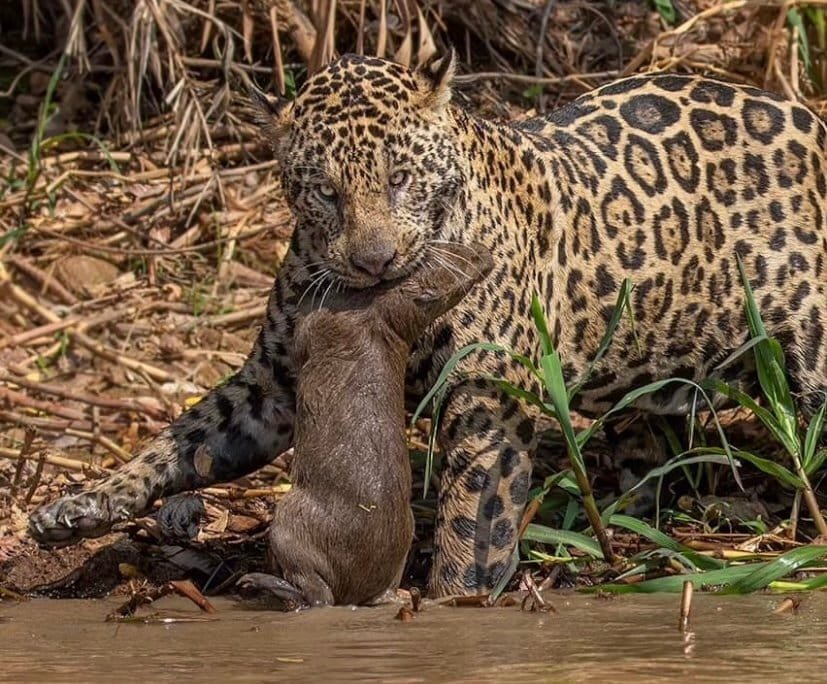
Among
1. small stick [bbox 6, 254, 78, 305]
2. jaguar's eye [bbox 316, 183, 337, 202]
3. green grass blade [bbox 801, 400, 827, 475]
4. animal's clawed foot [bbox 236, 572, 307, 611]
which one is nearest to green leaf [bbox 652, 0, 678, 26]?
small stick [bbox 6, 254, 78, 305]

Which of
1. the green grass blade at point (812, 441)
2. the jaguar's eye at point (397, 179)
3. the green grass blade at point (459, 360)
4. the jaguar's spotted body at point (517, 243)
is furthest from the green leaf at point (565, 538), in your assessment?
the jaguar's eye at point (397, 179)

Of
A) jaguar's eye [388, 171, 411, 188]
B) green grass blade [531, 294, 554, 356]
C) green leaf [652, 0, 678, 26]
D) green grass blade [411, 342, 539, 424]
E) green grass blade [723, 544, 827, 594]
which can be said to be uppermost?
green leaf [652, 0, 678, 26]

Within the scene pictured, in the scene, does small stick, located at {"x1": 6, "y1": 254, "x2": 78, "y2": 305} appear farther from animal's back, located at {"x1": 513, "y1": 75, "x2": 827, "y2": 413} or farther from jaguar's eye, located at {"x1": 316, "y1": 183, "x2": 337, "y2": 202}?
jaguar's eye, located at {"x1": 316, "y1": 183, "x2": 337, "y2": 202}

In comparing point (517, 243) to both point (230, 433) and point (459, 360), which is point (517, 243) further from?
point (230, 433)

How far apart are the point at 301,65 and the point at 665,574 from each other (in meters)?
5.20

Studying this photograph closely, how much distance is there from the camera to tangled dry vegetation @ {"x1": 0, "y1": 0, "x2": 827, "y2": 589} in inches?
393

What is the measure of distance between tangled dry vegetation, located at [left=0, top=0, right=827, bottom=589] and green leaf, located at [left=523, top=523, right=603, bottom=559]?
264cm

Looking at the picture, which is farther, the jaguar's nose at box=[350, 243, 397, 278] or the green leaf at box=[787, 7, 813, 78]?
the green leaf at box=[787, 7, 813, 78]

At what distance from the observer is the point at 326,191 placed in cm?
684

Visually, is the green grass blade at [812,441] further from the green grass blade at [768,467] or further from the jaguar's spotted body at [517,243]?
the jaguar's spotted body at [517,243]

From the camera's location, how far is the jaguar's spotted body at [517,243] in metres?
6.84

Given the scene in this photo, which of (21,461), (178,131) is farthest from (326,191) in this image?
(178,131)

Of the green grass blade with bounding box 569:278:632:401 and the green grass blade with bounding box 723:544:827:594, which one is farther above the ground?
the green grass blade with bounding box 569:278:632:401

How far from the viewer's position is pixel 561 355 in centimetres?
751
